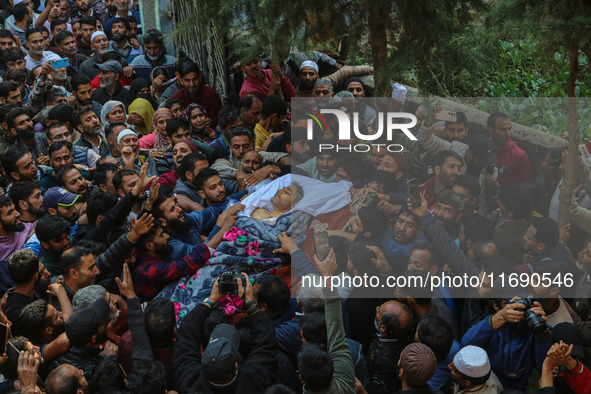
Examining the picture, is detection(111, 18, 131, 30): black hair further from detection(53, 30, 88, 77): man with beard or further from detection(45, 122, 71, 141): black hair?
detection(45, 122, 71, 141): black hair

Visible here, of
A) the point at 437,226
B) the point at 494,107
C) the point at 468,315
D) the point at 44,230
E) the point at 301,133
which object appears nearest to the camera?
the point at 468,315

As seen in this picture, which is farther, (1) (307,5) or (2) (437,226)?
(1) (307,5)

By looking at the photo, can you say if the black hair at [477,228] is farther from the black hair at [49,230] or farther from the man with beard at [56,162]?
the man with beard at [56,162]

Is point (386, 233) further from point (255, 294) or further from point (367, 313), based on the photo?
point (255, 294)

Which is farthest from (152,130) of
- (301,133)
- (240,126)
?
(301,133)

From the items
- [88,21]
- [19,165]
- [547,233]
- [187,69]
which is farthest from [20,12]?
[547,233]

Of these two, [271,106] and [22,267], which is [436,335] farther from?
[271,106]

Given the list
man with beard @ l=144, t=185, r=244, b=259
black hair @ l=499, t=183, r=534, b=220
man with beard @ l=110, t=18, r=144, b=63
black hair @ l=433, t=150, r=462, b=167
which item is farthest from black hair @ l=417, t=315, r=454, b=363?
man with beard @ l=110, t=18, r=144, b=63

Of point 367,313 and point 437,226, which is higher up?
point 437,226

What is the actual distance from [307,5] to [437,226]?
1.92m

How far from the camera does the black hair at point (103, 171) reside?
6.08m

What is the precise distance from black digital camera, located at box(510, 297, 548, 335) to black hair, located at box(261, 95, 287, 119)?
11.4 ft

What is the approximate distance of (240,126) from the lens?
640cm

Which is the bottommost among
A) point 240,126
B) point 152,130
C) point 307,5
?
point 152,130
